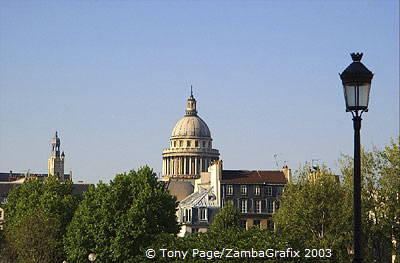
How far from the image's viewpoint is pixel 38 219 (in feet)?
230

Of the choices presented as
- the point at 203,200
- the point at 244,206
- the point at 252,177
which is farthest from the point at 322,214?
the point at 252,177

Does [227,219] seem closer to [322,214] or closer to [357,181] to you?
[322,214]

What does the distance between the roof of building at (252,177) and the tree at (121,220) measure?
64.2 metres

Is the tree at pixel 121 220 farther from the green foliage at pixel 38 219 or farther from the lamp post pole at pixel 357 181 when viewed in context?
the lamp post pole at pixel 357 181

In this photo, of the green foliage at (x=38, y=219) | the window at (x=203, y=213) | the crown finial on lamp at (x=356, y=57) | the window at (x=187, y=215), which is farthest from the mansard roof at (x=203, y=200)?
the crown finial on lamp at (x=356, y=57)

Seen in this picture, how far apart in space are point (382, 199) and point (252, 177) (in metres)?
81.9

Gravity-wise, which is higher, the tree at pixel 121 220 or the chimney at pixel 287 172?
the chimney at pixel 287 172

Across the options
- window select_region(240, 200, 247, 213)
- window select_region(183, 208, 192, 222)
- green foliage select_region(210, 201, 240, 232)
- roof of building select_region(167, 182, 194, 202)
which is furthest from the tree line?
roof of building select_region(167, 182, 194, 202)

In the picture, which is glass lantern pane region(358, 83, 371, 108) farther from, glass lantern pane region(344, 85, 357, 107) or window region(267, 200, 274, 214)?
window region(267, 200, 274, 214)

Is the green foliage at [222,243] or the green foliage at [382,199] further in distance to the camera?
the green foliage at [382,199]

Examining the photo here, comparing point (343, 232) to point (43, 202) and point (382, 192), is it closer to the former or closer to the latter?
point (382, 192)

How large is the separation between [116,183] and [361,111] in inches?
2238

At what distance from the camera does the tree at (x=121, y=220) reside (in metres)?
65.0

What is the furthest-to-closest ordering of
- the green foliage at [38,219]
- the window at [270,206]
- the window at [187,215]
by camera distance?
the window at [270,206] → the window at [187,215] → the green foliage at [38,219]
